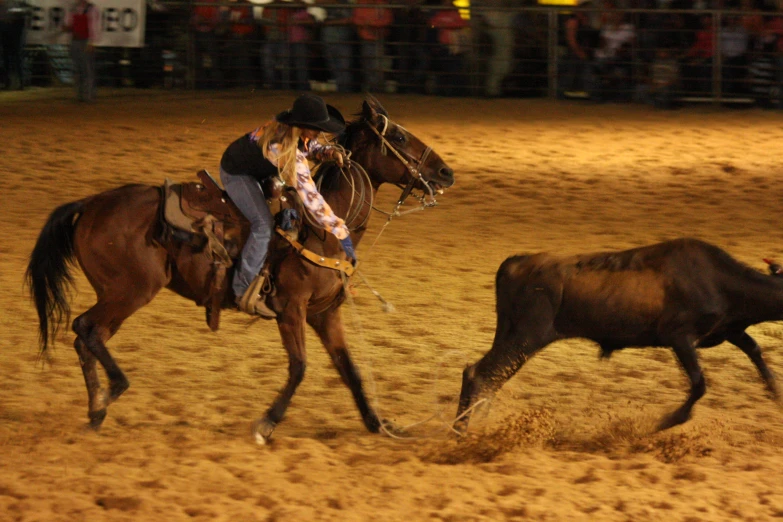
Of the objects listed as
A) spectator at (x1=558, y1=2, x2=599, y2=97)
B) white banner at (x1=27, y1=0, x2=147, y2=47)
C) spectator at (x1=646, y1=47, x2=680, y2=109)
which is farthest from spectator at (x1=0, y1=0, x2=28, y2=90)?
spectator at (x1=646, y1=47, x2=680, y2=109)

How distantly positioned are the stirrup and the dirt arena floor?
65cm

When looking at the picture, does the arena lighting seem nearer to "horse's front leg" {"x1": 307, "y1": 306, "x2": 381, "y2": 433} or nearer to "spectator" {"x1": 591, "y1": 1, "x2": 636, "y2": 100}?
"spectator" {"x1": 591, "y1": 1, "x2": 636, "y2": 100}

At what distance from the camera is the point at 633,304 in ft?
18.0

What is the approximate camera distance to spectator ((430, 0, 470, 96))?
1703cm

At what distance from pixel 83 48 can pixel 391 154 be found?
12426mm

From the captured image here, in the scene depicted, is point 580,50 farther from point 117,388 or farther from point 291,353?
point 117,388

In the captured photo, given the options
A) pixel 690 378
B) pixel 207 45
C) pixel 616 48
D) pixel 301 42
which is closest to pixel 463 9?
pixel 616 48

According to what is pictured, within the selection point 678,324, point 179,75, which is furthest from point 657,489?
point 179,75

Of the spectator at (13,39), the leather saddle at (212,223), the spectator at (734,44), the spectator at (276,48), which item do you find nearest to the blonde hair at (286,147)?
the leather saddle at (212,223)

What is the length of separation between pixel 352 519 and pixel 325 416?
5.26 ft

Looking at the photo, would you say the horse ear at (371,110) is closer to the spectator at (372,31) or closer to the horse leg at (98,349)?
the horse leg at (98,349)

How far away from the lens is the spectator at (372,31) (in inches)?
680

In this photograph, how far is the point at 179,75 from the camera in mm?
18984

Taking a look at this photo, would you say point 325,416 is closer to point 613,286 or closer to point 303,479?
point 303,479
